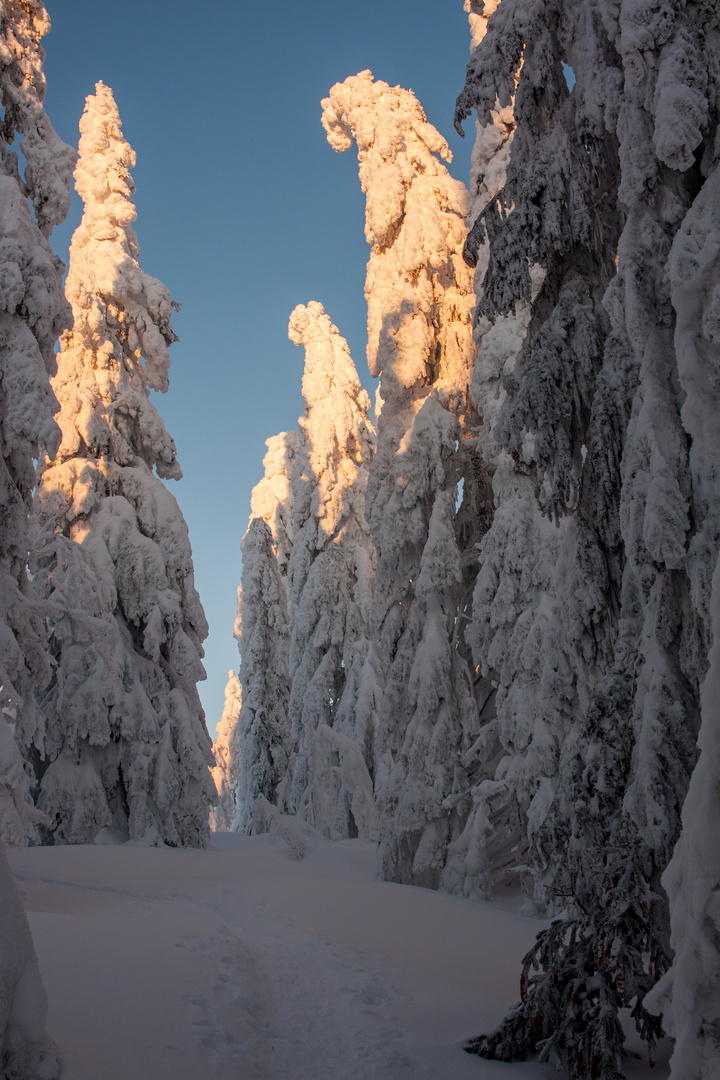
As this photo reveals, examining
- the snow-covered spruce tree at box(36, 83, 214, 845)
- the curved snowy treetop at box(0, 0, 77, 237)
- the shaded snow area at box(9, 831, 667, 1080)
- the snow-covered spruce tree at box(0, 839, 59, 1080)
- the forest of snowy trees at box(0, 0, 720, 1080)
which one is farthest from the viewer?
the snow-covered spruce tree at box(36, 83, 214, 845)

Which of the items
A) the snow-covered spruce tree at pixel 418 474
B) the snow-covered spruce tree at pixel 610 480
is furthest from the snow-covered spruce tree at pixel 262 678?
the snow-covered spruce tree at pixel 610 480

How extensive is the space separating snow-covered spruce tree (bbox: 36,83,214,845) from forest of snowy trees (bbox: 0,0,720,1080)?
0.07m

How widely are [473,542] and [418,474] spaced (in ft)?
5.56

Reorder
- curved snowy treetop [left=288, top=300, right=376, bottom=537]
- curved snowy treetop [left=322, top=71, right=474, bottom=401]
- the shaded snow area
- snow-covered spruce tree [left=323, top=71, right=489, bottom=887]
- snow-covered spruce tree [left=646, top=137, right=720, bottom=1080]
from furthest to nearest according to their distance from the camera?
curved snowy treetop [left=288, top=300, right=376, bottom=537] < curved snowy treetop [left=322, top=71, right=474, bottom=401] < snow-covered spruce tree [left=323, top=71, right=489, bottom=887] < the shaded snow area < snow-covered spruce tree [left=646, top=137, right=720, bottom=1080]

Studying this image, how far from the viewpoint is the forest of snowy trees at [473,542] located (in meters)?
3.34

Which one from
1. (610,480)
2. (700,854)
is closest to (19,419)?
(610,480)

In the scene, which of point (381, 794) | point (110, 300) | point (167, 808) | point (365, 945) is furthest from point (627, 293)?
point (110, 300)

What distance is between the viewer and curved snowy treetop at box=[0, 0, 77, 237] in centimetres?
886

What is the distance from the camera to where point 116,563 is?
14438 millimetres

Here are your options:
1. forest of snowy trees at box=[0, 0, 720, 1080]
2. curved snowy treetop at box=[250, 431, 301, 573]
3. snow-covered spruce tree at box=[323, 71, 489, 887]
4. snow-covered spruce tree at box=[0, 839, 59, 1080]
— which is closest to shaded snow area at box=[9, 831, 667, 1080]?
snow-covered spruce tree at box=[0, 839, 59, 1080]

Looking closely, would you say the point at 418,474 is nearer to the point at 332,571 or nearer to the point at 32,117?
the point at 32,117

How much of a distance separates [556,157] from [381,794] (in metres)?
8.90

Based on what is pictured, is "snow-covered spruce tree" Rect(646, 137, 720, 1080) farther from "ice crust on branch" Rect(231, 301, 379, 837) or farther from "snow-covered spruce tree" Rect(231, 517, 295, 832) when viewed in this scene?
"snow-covered spruce tree" Rect(231, 517, 295, 832)

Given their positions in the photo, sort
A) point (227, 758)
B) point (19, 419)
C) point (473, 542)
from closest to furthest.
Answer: point (19, 419) < point (473, 542) < point (227, 758)
